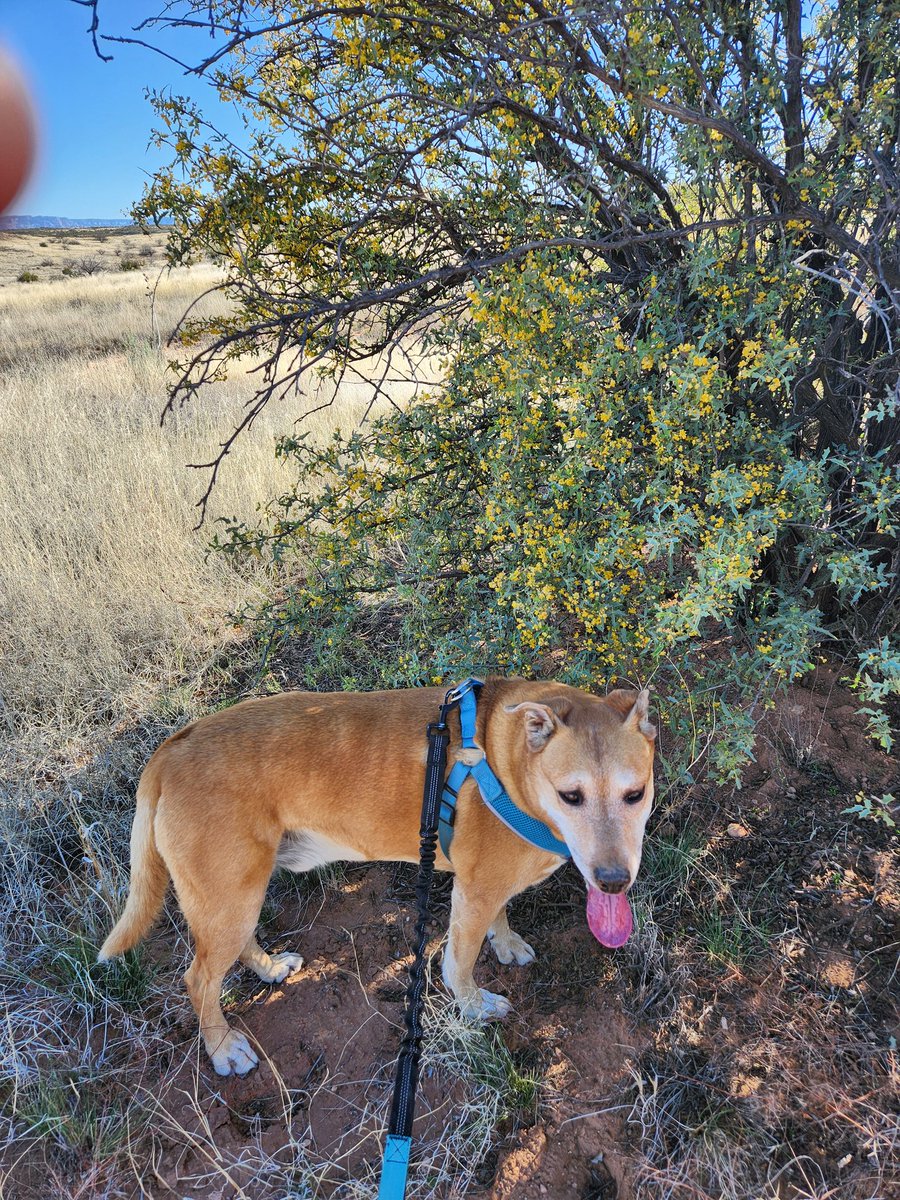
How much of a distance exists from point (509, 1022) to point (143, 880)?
1680 millimetres

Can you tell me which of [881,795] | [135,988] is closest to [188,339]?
[135,988]

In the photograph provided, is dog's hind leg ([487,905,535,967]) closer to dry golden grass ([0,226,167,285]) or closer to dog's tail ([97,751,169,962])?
dog's tail ([97,751,169,962])

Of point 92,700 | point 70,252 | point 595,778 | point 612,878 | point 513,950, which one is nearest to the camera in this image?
point 612,878

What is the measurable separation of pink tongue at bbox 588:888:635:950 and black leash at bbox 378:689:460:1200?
0.66 m

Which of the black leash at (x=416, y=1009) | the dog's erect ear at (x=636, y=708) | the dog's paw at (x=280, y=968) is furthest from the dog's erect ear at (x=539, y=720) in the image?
the dog's paw at (x=280, y=968)

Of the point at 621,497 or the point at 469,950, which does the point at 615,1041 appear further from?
the point at 621,497

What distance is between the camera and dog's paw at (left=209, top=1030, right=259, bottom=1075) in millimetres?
2848

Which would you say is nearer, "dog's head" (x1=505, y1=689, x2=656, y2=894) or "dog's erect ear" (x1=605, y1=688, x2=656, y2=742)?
"dog's head" (x1=505, y1=689, x2=656, y2=894)

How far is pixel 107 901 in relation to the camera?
11.2ft

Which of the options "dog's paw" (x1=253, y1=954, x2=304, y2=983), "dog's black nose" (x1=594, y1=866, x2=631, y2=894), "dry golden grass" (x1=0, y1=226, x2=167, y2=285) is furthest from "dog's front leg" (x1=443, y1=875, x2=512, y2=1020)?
"dry golden grass" (x1=0, y1=226, x2=167, y2=285)

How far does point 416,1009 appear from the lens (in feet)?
7.88

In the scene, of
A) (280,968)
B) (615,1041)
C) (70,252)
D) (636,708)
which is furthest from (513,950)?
(70,252)

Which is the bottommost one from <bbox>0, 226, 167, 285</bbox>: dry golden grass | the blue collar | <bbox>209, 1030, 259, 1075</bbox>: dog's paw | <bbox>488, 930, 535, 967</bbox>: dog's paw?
<bbox>209, 1030, 259, 1075</bbox>: dog's paw

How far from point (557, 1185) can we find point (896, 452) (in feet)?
11.6
